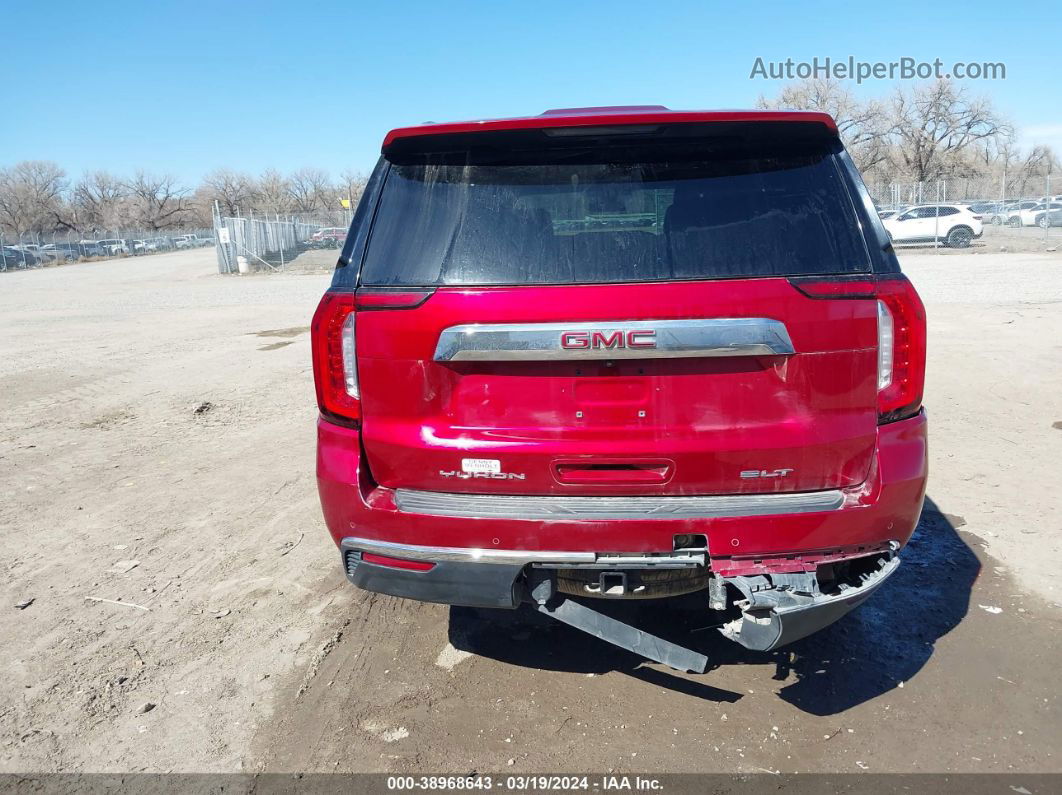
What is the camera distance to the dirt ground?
285cm

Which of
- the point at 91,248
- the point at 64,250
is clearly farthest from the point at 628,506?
the point at 91,248

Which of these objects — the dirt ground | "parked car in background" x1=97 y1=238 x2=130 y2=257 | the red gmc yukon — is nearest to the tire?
the dirt ground

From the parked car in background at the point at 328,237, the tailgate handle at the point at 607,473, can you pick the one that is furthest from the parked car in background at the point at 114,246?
the tailgate handle at the point at 607,473

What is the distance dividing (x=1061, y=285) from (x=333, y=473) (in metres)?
18.2

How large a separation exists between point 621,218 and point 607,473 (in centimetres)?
85

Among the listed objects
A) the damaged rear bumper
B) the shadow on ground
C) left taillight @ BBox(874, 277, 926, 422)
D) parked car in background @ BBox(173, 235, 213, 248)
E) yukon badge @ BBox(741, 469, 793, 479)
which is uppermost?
parked car in background @ BBox(173, 235, 213, 248)

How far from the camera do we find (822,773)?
106 inches

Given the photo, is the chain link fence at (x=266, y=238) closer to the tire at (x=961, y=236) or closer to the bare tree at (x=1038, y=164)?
the tire at (x=961, y=236)

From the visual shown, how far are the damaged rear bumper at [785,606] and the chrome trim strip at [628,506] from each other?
234 mm

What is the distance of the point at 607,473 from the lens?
2672 mm

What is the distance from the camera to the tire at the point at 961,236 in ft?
104

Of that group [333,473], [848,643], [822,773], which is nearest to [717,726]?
[822,773]

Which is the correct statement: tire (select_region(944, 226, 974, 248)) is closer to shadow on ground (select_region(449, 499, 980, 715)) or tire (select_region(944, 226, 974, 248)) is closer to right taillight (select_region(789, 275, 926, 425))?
shadow on ground (select_region(449, 499, 980, 715))

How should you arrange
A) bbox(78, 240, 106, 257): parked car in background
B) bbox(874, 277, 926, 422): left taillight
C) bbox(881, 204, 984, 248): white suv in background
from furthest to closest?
bbox(78, 240, 106, 257): parked car in background → bbox(881, 204, 984, 248): white suv in background → bbox(874, 277, 926, 422): left taillight
